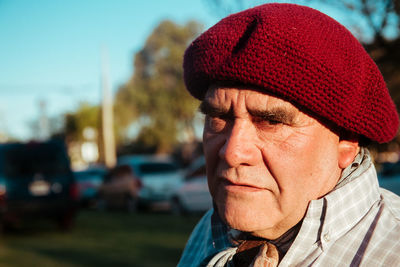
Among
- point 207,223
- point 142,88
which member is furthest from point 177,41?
point 207,223

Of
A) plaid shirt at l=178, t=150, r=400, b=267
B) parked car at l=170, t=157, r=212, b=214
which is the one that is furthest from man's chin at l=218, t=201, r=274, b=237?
parked car at l=170, t=157, r=212, b=214

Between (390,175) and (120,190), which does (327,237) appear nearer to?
(390,175)

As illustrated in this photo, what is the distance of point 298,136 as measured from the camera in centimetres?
150

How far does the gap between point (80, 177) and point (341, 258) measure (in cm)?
2270

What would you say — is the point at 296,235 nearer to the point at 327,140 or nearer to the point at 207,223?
the point at 327,140

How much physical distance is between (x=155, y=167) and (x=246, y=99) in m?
14.8

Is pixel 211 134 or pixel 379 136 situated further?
pixel 211 134

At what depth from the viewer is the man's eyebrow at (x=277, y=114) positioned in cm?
150

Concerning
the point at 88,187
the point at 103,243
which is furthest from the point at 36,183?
the point at 88,187

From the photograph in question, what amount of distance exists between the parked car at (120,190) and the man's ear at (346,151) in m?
14.2

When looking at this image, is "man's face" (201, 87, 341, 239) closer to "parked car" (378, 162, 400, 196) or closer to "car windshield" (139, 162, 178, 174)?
"parked car" (378, 162, 400, 196)

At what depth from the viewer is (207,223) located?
204 cm

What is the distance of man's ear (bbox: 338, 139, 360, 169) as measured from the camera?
1.58 meters

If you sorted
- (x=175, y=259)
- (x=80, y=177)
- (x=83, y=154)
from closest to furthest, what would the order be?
(x=175, y=259) → (x=80, y=177) → (x=83, y=154)
